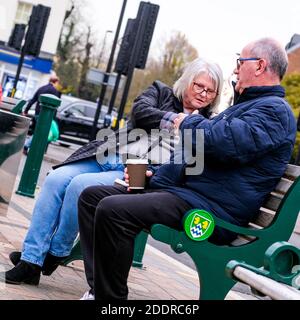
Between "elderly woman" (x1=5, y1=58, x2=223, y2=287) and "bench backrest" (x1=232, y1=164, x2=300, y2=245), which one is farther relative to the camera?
"elderly woman" (x1=5, y1=58, x2=223, y2=287)

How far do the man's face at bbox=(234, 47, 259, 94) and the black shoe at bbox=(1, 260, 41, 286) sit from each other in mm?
1700

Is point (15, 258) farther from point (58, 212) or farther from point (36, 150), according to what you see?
point (36, 150)

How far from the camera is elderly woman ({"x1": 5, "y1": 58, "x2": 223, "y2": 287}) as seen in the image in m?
4.75

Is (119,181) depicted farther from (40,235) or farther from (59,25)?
(59,25)

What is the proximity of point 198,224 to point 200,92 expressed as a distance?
4.51ft

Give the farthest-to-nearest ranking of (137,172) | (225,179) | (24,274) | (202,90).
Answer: (202,90)
(24,274)
(137,172)
(225,179)

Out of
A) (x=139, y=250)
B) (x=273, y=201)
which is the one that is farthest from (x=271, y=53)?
(x=139, y=250)

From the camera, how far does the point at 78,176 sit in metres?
4.83

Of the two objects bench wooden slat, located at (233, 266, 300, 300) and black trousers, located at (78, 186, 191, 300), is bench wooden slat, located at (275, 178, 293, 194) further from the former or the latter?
Answer: bench wooden slat, located at (233, 266, 300, 300)

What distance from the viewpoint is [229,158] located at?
3.63m

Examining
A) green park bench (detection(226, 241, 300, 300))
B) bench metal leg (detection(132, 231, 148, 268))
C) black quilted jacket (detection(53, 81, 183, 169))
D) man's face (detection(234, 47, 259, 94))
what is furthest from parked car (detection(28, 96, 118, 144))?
green park bench (detection(226, 241, 300, 300))

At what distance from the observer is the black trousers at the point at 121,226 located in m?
3.66

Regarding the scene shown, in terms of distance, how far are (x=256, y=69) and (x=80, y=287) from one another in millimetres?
1980

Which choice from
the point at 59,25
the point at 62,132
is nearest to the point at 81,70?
the point at 59,25
